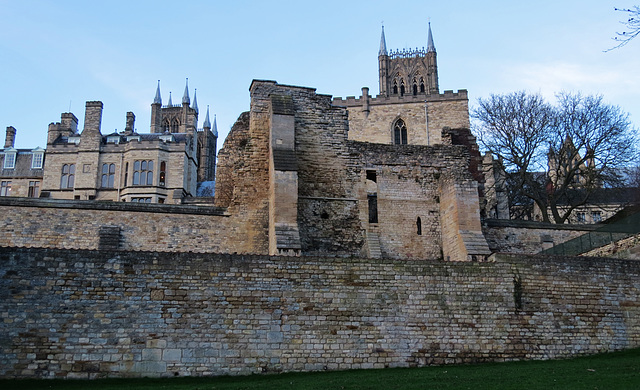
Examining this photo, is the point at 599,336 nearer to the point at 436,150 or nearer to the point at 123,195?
the point at 436,150

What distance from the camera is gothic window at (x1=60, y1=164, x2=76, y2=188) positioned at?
176 ft

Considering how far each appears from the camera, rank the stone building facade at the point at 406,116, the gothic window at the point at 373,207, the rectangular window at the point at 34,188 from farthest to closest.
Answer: the rectangular window at the point at 34,188, the stone building facade at the point at 406,116, the gothic window at the point at 373,207

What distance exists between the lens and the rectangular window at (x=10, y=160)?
58.5m

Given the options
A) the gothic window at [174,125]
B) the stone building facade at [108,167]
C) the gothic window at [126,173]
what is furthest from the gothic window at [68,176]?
the gothic window at [174,125]

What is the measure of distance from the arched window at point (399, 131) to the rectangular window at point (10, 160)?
113 ft

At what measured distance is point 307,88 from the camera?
26.9m

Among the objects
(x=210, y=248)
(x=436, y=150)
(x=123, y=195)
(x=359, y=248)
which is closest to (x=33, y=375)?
(x=210, y=248)

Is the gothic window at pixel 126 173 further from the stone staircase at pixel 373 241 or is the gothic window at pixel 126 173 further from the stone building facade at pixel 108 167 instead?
the stone staircase at pixel 373 241

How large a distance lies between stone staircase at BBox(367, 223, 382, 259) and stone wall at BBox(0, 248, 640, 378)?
628cm

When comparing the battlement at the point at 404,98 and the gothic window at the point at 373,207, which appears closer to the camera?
the gothic window at the point at 373,207

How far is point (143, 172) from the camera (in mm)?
53688

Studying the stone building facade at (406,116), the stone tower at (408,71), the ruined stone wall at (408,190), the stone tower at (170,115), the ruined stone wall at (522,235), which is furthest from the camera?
the stone tower at (170,115)

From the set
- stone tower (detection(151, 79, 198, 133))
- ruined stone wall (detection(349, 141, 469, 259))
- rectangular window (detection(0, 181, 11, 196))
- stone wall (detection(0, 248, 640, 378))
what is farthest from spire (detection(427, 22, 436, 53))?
stone wall (detection(0, 248, 640, 378))

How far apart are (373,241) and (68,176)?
121 feet
